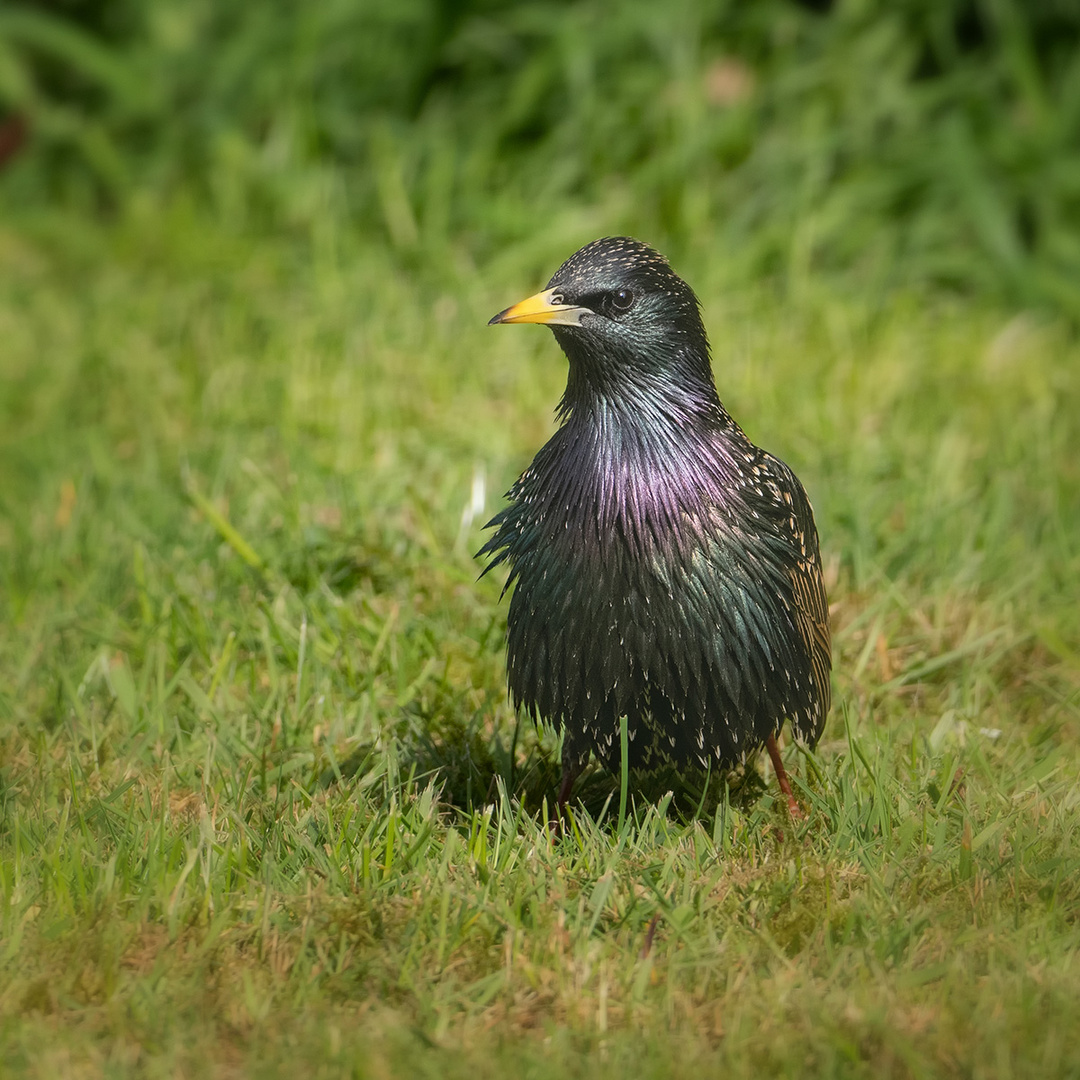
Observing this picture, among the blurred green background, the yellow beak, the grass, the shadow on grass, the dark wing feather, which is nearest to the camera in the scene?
the grass

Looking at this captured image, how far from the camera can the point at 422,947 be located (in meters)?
2.79

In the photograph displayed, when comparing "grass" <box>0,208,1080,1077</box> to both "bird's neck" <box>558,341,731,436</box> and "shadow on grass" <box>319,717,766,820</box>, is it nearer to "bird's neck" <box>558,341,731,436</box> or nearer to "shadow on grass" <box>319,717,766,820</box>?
"shadow on grass" <box>319,717,766,820</box>

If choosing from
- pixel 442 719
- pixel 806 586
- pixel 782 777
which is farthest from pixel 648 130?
pixel 782 777

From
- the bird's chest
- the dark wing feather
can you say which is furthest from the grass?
the bird's chest

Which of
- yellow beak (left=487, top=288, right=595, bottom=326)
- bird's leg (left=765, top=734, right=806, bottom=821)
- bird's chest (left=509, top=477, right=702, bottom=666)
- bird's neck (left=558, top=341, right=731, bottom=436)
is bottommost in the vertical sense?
bird's leg (left=765, top=734, right=806, bottom=821)

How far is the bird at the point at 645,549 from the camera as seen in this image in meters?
3.06

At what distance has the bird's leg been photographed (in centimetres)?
326

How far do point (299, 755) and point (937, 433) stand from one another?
269cm

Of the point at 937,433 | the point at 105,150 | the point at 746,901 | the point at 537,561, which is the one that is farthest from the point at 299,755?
the point at 105,150

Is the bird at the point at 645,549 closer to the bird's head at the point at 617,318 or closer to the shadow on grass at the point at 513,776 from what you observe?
the bird's head at the point at 617,318

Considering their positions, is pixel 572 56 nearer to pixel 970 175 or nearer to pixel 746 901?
pixel 970 175

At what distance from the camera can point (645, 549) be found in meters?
3.05

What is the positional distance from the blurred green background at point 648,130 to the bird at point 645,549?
10.3 feet

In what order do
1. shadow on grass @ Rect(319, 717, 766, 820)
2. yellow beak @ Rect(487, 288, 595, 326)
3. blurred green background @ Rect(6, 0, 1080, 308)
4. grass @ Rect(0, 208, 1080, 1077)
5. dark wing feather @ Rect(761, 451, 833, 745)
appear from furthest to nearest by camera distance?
blurred green background @ Rect(6, 0, 1080, 308) < shadow on grass @ Rect(319, 717, 766, 820) < dark wing feather @ Rect(761, 451, 833, 745) < yellow beak @ Rect(487, 288, 595, 326) < grass @ Rect(0, 208, 1080, 1077)
